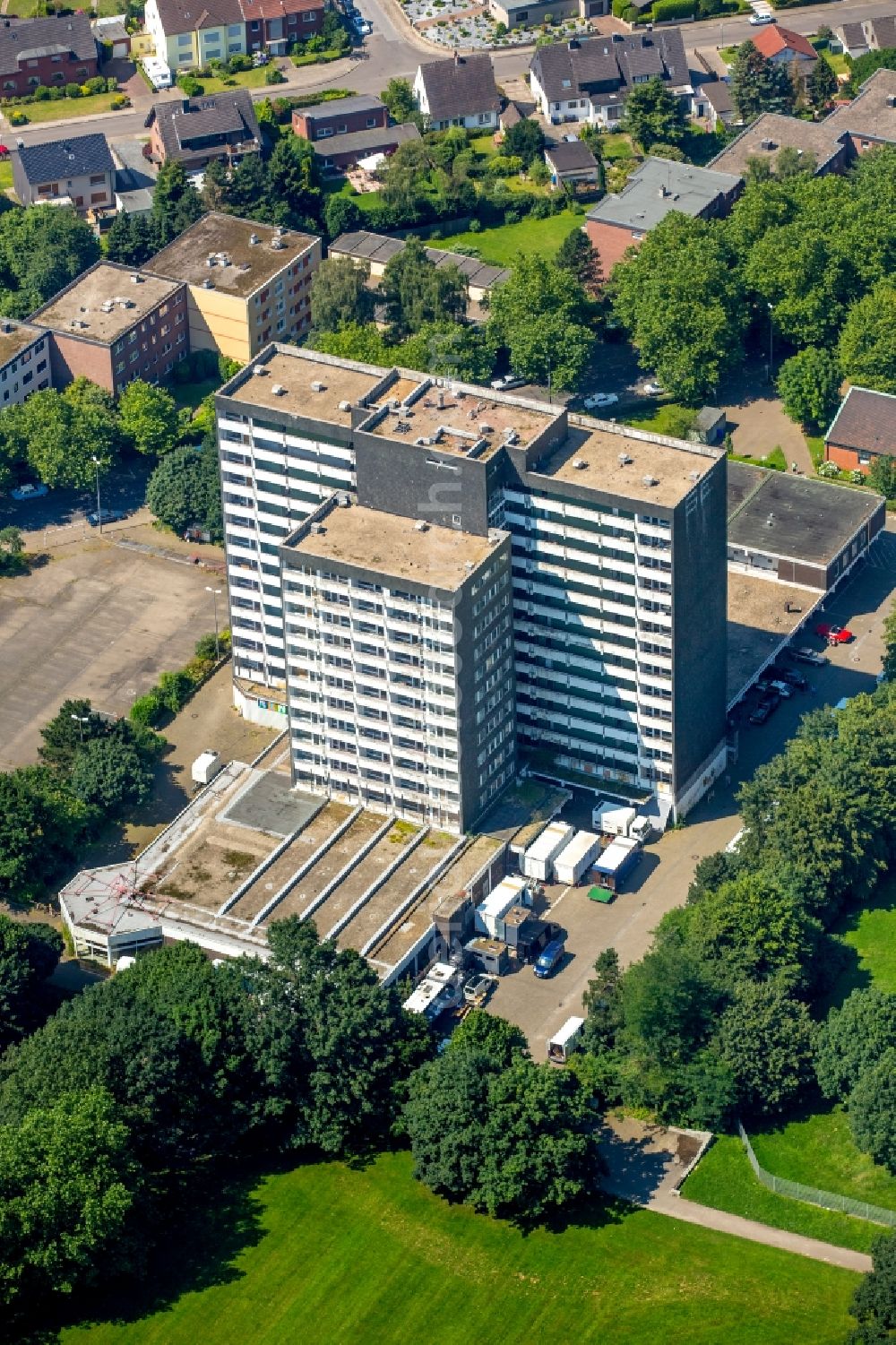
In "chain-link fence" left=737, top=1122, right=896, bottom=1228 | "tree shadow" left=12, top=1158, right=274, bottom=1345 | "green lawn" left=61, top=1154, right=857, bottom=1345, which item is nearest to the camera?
"green lawn" left=61, top=1154, right=857, bottom=1345

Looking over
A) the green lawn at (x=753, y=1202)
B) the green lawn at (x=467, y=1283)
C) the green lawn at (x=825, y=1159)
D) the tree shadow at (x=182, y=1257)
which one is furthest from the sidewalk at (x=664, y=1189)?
the tree shadow at (x=182, y=1257)

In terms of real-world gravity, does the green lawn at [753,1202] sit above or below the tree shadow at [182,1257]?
below

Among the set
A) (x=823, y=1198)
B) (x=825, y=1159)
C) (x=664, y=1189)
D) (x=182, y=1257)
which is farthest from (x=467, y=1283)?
(x=825, y=1159)

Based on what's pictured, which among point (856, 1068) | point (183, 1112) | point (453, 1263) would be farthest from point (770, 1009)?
point (183, 1112)

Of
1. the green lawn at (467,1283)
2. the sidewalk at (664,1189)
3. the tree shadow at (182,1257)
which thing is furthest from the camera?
the sidewalk at (664,1189)

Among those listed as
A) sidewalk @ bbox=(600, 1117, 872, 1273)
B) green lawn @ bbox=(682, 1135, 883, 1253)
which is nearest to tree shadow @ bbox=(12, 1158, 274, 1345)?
sidewalk @ bbox=(600, 1117, 872, 1273)

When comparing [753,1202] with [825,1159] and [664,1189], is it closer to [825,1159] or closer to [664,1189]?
[664,1189]

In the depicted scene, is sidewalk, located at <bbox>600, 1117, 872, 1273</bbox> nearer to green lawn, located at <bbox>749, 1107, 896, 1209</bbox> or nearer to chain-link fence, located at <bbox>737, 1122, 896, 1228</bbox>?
chain-link fence, located at <bbox>737, 1122, 896, 1228</bbox>

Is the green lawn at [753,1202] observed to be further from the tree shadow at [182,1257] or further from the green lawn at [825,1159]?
the tree shadow at [182,1257]
